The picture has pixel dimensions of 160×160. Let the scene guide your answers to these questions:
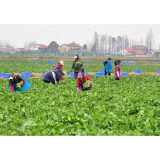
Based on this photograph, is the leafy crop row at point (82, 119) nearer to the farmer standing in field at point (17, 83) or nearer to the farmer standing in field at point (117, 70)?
the farmer standing in field at point (17, 83)

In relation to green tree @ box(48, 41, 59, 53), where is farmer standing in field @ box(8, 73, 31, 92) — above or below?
below

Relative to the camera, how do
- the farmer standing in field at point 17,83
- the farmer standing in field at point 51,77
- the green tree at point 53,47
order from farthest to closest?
the green tree at point 53,47, the farmer standing in field at point 51,77, the farmer standing in field at point 17,83

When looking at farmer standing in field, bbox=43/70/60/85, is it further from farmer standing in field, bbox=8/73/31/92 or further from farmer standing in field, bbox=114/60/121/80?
farmer standing in field, bbox=114/60/121/80

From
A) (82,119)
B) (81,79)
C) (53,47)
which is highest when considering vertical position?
(53,47)

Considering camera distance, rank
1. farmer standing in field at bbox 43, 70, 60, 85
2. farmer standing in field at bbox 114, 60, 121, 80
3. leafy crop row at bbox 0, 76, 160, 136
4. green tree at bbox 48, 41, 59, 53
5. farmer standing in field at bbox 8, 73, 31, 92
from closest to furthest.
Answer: leafy crop row at bbox 0, 76, 160, 136 → farmer standing in field at bbox 8, 73, 31, 92 → farmer standing in field at bbox 43, 70, 60, 85 → farmer standing in field at bbox 114, 60, 121, 80 → green tree at bbox 48, 41, 59, 53

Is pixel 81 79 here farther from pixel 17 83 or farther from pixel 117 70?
pixel 117 70

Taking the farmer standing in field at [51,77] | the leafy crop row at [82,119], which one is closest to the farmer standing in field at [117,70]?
the farmer standing in field at [51,77]

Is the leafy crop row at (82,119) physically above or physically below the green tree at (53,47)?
below

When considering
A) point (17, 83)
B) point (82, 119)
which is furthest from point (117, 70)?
point (82, 119)

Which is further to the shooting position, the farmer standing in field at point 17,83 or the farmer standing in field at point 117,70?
the farmer standing in field at point 117,70

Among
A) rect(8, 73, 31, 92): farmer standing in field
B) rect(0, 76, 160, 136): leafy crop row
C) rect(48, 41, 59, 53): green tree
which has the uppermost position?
rect(48, 41, 59, 53): green tree

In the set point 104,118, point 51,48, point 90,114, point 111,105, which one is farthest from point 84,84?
point 51,48

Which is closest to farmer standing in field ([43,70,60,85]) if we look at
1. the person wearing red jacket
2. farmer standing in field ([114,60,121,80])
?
the person wearing red jacket

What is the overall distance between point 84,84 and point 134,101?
266cm
